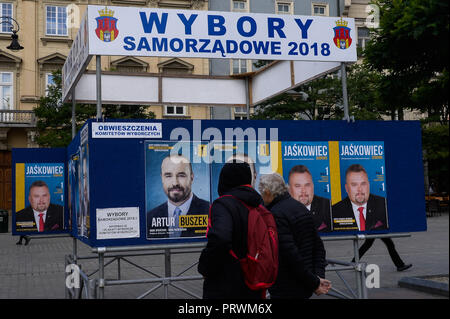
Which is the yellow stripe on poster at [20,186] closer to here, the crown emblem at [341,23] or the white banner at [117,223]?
the white banner at [117,223]

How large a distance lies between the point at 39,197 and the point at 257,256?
648cm

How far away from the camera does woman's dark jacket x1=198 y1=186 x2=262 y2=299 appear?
4.04 m

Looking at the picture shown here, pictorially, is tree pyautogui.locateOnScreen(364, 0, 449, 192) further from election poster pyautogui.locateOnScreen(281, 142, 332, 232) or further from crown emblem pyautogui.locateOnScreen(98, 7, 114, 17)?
crown emblem pyautogui.locateOnScreen(98, 7, 114, 17)

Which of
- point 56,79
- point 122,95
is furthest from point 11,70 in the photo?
point 122,95

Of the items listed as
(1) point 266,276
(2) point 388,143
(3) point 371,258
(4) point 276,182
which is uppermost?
(2) point 388,143

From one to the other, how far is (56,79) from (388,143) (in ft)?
72.6

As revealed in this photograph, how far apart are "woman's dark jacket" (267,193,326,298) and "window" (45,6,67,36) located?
3170 cm

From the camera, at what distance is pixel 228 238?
3984 millimetres

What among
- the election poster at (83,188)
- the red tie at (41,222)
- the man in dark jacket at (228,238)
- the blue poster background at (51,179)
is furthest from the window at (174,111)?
the man in dark jacket at (228,238)

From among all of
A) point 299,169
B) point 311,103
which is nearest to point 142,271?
point 299,169

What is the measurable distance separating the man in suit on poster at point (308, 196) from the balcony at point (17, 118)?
91.2ft

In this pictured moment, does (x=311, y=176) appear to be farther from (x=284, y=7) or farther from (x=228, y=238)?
(x=284, y=7)

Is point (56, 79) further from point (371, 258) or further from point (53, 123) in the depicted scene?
point (371, 258)

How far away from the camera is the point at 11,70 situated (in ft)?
108
